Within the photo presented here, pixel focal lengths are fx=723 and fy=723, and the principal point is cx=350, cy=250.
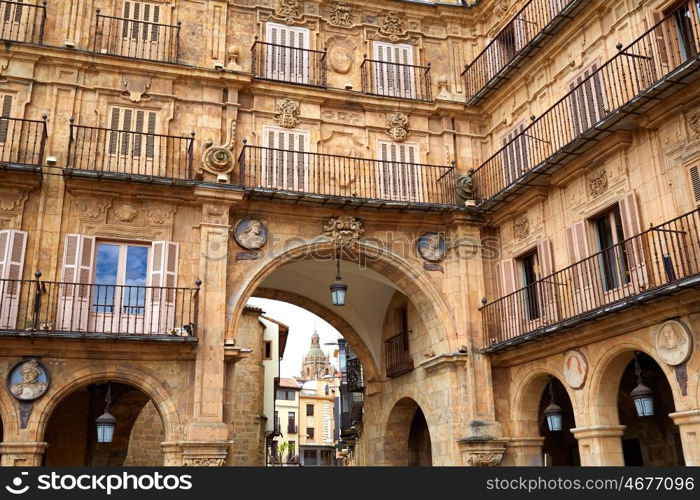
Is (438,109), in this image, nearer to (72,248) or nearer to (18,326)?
(72,248)

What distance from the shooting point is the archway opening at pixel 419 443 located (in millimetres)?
20391

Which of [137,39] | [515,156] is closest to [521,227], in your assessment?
[515,156]

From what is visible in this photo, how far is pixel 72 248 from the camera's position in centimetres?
1452

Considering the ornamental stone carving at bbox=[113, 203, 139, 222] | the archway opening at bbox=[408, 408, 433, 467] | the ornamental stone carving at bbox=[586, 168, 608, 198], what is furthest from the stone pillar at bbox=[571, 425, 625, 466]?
the ornamental stone carving at bbox=[113, 203, 139, 222]

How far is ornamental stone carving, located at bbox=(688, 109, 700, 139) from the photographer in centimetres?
1162

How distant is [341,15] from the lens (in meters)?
18.4

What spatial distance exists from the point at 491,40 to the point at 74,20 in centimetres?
989

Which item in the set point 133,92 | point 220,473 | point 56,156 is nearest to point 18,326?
point 56,156

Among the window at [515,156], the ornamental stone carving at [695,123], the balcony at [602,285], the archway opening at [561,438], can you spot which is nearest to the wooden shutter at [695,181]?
the balcony at [602,285]

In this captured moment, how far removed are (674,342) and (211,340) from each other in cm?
852

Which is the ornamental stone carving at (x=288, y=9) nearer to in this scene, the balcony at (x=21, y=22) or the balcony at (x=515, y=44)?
the balcony at (x=515, y=44)

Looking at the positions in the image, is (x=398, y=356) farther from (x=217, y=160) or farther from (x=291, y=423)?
(x=291, y=423)

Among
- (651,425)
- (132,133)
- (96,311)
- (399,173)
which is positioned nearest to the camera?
(96,311)

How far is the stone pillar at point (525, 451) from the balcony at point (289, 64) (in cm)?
937
